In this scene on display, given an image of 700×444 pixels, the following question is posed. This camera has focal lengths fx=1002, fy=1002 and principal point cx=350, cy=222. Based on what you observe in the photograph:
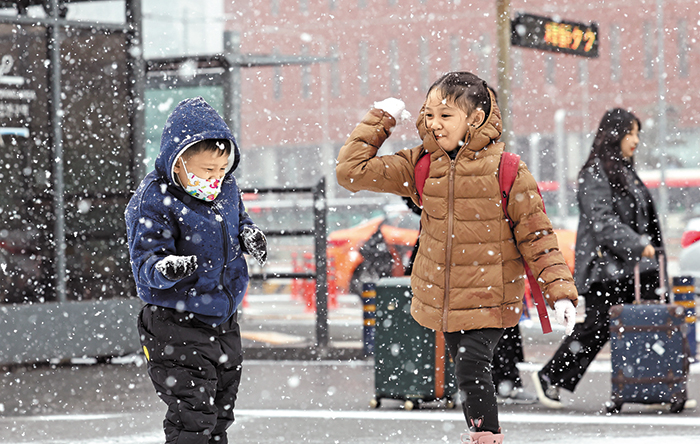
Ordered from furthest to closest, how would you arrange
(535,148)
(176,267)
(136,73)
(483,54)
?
(483,54), (535,148), (136,73), (176,267)

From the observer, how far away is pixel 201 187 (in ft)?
12.2

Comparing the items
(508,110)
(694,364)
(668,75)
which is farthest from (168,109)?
(668,75)

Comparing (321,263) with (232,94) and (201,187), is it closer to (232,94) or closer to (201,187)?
A: (232,94)

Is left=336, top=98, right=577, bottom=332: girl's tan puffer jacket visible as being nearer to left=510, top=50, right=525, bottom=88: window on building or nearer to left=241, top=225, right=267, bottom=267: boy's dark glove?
left=241, top=225, right=267, bottom=267: boy's dark glove

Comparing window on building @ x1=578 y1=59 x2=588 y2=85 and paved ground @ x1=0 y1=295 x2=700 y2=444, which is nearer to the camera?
paved ground @ x1=0 y1=295 x2=700 y2=444

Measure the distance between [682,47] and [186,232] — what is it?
48290 mm

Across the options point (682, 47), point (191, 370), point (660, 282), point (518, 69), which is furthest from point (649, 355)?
point (518, 69)

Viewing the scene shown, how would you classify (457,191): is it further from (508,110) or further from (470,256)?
(508,110)

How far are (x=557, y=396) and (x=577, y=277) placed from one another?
75 cm

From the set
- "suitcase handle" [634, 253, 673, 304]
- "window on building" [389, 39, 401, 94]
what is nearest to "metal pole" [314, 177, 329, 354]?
"suitcase handle" [634, 253, 673, 304]

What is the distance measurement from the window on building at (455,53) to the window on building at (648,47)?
9192 mm

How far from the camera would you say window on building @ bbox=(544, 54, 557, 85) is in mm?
50244

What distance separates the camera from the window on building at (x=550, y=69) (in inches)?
1978

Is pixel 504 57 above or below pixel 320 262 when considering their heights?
above
